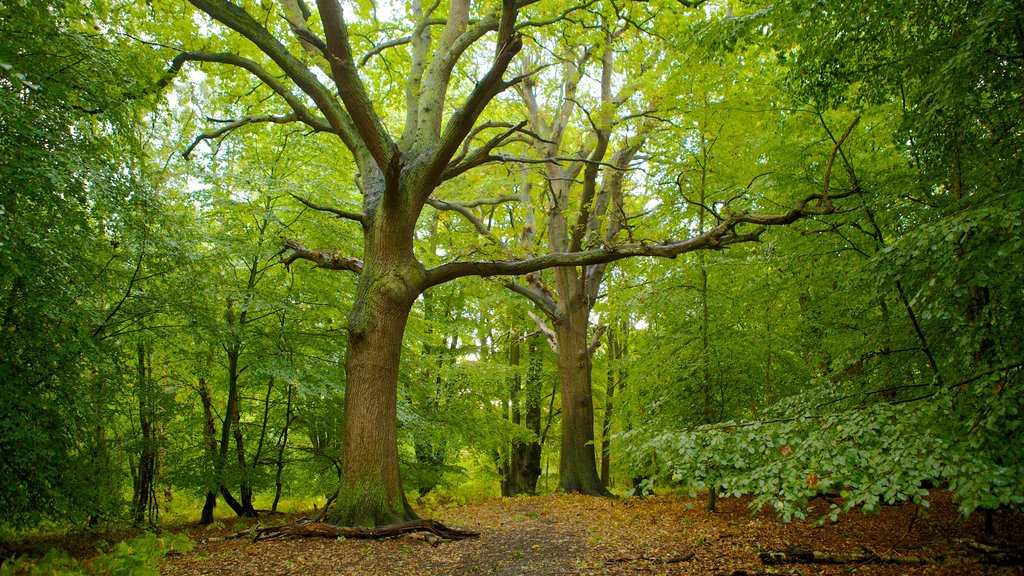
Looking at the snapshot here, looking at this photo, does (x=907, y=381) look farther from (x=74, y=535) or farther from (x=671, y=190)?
(x=74, y=535)

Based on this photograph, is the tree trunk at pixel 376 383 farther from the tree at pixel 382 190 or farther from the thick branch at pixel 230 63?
the thick branch at pixel 230 63

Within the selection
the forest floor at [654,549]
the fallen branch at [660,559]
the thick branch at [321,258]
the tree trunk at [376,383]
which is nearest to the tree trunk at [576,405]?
the forest floor at [654,549]

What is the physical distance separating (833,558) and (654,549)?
5.17 feet

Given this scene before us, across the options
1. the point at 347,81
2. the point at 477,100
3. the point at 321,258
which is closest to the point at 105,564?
the point at 321,258

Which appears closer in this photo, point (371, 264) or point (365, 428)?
point (365, 428)

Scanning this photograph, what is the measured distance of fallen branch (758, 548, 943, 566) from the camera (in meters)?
3.90

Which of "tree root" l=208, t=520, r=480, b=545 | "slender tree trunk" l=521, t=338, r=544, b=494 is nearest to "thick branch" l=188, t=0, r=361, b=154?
"tree root" l=208, t=520, r=480, b=545

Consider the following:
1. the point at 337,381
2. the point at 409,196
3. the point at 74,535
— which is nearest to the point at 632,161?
the point at 409,196

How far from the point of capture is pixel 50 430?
15.5ft

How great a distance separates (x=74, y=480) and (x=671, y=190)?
8.01 meters

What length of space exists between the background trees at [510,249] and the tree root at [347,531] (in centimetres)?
27

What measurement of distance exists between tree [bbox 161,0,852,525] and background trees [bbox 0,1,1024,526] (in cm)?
4

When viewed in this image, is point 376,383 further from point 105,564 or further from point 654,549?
point 654,549

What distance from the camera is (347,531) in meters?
5.56
